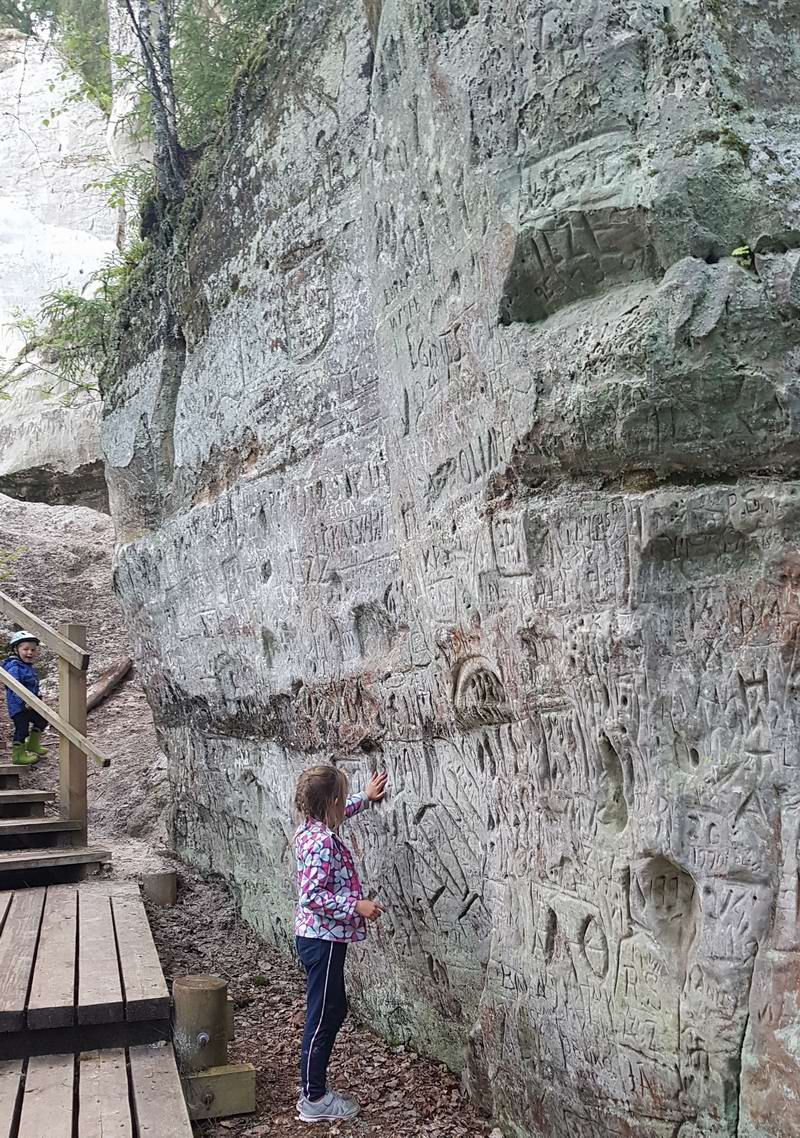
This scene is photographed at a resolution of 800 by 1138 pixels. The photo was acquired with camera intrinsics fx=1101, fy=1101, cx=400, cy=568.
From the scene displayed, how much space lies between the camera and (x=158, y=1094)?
3.76 m

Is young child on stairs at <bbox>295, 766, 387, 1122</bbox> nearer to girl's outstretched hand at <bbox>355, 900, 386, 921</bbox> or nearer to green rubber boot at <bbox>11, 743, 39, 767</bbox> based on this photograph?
girl's outstretched hand at <bbox>355, 900, 386, 921</bbox>

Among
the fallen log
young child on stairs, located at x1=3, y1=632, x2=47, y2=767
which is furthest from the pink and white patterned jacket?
the fallen log

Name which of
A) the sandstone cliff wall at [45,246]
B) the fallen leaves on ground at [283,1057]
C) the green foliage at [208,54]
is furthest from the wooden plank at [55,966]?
the sandstone cliff wall at [45,246]

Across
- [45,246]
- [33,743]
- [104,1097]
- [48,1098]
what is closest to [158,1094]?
[104,1097]

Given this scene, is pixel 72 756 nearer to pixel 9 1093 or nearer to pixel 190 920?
pixel 190 920

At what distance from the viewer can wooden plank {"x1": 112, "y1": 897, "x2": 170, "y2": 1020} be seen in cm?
424

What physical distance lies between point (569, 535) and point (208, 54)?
598 cm

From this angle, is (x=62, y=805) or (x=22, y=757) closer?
(x=62, y=805)

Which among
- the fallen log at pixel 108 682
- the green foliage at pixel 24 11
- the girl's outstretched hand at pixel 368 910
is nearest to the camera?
the girl's outstretched hand at pixel 368 910

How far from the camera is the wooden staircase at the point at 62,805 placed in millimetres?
6250

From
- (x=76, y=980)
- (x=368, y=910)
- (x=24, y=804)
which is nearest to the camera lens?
(x=368, y=910)

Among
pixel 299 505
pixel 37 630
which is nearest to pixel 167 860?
pixel 37 630

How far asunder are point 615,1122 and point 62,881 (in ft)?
13.0

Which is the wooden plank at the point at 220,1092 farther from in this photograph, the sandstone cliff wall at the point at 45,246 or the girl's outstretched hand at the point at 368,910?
the sandstone cliff wall at the point at 45,246
